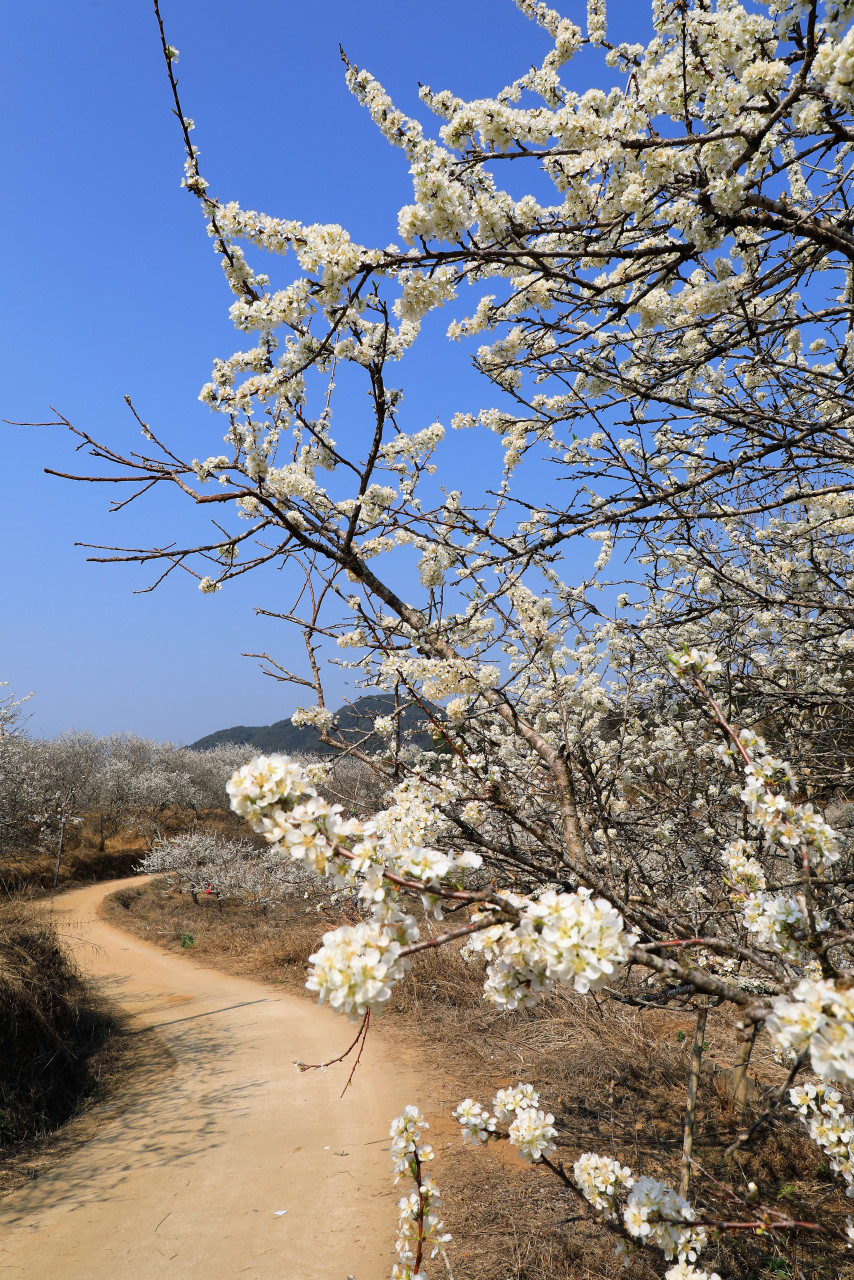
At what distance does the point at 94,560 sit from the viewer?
6.95ft

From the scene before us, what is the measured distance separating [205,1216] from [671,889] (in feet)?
12.2

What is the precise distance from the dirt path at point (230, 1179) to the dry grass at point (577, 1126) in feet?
1.76

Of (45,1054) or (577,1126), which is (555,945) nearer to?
(577,1126)

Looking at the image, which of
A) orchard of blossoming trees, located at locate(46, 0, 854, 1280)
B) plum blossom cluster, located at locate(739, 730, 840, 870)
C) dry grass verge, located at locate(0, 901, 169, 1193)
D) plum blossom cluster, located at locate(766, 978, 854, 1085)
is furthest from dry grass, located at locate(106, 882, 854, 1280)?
dry grass verge, located at locate(0, 901, 169, 1193)

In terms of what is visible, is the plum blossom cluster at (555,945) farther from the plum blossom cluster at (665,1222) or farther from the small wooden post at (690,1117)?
the small wooden post at (690,1117)

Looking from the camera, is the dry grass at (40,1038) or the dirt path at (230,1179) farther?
the dry grass at (40,1038)

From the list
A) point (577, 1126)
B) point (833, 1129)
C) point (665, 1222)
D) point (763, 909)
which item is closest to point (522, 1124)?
point (665, 1222)

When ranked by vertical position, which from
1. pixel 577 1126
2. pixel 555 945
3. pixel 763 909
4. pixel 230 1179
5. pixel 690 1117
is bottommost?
pixel 577 1126

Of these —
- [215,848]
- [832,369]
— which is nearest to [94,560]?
[832,369]

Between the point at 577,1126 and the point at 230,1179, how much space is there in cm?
255

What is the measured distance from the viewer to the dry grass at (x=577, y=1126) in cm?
333

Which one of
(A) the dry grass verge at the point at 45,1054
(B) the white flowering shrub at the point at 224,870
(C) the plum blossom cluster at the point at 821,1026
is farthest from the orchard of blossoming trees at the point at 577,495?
(B) the white flowering shrub at the point at 224,870

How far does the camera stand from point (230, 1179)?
4477mm

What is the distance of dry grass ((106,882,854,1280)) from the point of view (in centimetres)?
333
